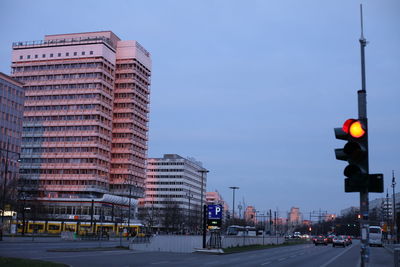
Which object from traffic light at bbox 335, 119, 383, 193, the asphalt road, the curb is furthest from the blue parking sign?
traffic light at bbox 335, 119, 383, 193

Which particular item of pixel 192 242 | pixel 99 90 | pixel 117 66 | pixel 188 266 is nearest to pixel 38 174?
pixel 99 90

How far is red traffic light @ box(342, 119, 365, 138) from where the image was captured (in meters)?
10.3

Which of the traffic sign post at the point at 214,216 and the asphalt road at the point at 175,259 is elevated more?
the traffic sign post at the point at 214,216

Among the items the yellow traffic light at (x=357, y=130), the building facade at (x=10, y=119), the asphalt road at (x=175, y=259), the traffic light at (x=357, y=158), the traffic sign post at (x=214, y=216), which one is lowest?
the asphalt road at (x=175, y=259)

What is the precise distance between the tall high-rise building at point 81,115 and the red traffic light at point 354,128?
122844mm

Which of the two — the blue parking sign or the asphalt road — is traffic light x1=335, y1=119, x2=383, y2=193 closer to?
the asphalt road

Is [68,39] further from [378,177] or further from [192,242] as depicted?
[378,177]

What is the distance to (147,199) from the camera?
19212cm

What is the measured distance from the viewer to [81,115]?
13450 cm

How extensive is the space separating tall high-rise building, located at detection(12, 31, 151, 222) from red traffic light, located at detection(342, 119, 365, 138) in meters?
123

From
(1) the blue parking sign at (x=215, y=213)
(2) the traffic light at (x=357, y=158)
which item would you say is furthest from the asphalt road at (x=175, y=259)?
(2) the traffic light at (x=357, y=158)

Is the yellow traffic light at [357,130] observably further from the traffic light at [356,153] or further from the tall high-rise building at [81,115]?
the tall high-rise building at [81,115]

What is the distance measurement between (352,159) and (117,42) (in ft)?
464

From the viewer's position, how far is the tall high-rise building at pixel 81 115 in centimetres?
13212
